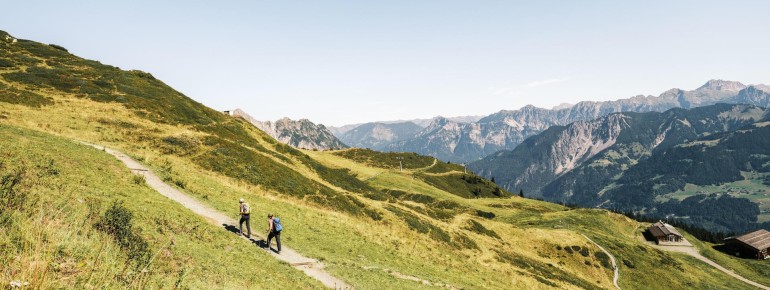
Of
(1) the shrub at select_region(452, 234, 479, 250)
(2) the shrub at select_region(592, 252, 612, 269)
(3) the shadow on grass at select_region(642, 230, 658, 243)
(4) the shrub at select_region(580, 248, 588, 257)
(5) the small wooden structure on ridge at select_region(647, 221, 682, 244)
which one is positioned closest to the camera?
(1) the shrub at select_region(452, 234, 479, 250)

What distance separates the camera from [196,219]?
29.3 metres

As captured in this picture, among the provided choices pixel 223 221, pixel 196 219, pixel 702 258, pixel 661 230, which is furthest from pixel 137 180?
pixel 661 230

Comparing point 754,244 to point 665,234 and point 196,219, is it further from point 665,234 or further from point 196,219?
point 196,219

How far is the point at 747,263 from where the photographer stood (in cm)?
13600

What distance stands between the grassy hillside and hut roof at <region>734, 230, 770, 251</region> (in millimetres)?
46591

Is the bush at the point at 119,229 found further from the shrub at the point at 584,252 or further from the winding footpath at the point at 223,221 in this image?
the shrub at the point at 584,252

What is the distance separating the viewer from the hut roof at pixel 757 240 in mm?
142738

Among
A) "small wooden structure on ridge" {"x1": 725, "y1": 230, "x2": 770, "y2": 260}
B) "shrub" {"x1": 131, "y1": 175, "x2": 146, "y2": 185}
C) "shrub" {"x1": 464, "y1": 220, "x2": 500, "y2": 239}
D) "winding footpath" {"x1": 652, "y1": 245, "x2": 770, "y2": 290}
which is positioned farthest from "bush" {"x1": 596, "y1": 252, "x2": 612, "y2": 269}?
"shrub" {"x1": 131, "y1": 175, "x2": 146, "y2": 185}

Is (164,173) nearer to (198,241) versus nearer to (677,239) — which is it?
(198,241)

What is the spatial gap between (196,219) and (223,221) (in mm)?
4773

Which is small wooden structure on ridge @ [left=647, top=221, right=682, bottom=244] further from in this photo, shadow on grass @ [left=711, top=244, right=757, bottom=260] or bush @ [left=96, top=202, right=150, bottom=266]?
bush @ [left=96, top=202, right=150, bottom=266]

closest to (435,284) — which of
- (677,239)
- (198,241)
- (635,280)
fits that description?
(198,241)

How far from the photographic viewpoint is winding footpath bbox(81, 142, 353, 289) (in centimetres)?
2741

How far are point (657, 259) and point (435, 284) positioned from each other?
345ft
